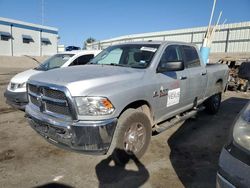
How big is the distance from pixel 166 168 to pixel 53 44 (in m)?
43.1

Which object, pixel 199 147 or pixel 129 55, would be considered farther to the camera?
pixel 129 55

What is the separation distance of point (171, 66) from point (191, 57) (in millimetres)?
1601

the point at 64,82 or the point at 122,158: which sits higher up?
the point at 64,82

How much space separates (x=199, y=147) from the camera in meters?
4.62

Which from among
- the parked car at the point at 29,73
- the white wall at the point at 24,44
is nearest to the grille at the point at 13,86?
the parked car at the point at 29,73

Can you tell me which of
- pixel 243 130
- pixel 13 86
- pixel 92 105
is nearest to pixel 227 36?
pixel 13 86

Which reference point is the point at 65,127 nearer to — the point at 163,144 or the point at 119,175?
the point at 119,175

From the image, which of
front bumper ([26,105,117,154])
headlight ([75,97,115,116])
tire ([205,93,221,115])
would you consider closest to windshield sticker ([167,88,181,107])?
front bumper ([26,105,117,154])

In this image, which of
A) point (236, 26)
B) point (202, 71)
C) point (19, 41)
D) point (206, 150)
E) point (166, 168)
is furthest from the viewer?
point (19, 41)

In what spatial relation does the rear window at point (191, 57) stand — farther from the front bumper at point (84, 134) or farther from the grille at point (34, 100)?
the grille at point (34, 100)

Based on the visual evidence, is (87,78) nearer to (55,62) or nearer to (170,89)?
(170,89)

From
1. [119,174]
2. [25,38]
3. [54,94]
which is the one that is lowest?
[119,174]

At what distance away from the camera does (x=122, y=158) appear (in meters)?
3.66

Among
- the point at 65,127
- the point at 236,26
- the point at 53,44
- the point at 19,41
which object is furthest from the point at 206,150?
the point at 53,44
